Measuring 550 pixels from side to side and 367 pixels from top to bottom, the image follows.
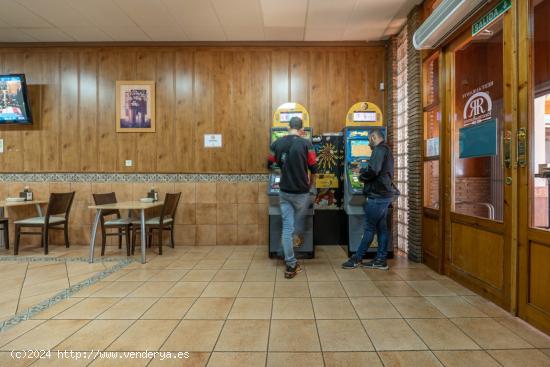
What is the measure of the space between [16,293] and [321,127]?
461 cm

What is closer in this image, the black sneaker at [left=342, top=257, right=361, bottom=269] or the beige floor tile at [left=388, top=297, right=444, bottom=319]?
the beige floor tile at [left=388, top=297, right=444, bottom=319]

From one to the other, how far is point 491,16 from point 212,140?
13.4 ft

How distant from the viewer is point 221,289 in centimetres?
328

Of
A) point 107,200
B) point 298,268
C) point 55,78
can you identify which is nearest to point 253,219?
point 298,268

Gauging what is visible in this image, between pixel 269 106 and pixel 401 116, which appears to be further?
pixel 269 106

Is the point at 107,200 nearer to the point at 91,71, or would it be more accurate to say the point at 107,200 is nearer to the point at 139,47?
the point at 91,71

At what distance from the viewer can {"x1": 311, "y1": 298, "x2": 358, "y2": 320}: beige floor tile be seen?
103 inches

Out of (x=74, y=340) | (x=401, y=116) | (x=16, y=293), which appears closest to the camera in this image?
(x=74, y=340)

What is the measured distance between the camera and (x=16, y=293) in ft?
10.5

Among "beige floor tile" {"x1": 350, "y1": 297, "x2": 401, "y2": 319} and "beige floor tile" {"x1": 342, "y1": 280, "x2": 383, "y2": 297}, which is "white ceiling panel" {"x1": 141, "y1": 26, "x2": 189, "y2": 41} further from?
"beige floor tile" {"x1": 350, "y1": 297, "x2": 401, "y2": 319}

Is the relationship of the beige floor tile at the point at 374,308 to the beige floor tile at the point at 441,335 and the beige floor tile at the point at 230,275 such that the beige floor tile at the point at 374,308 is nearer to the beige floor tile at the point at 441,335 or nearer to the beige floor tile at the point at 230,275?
the beige floor tile at the point at 441,335

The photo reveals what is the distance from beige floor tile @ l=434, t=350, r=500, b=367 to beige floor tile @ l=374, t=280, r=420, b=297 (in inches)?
39.3

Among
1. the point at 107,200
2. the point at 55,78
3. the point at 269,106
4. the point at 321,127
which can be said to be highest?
the point at 55,78

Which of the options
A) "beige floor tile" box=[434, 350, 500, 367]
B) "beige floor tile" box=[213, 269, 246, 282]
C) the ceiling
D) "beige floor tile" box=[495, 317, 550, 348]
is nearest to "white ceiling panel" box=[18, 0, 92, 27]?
the ceiling
